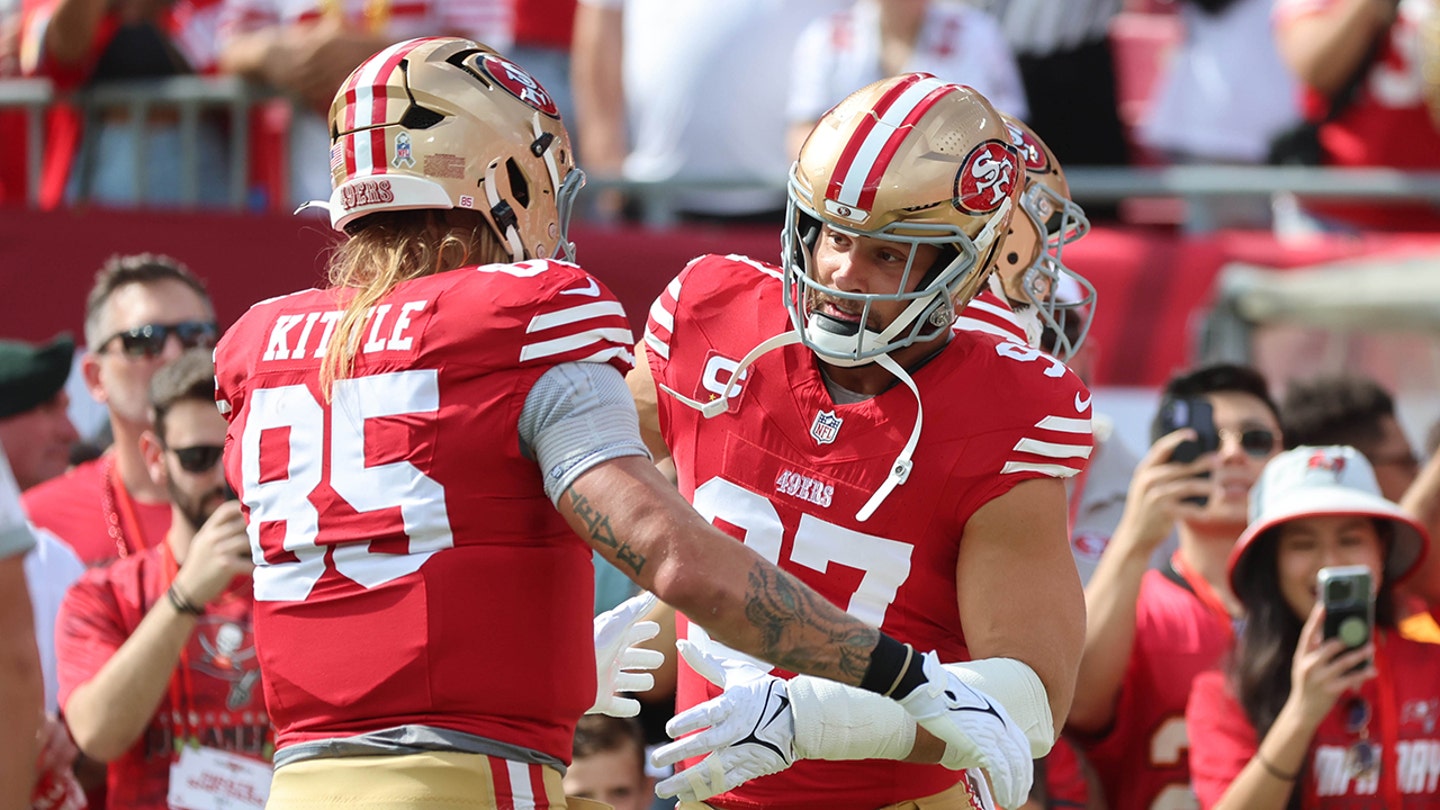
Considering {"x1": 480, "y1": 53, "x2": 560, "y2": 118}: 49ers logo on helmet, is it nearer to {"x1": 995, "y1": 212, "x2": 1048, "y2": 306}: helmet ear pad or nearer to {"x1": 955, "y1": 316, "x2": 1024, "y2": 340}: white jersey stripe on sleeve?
{"x1": 955, "y1": 316, "x2": 1024, "y2": 340}: white jersey stripe on sleeve

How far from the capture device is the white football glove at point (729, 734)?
2.95 metres

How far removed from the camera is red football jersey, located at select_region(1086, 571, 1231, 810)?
488cm

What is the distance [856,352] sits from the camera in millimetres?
3264

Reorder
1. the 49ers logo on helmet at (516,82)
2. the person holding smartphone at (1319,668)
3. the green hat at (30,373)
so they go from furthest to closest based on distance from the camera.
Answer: the green hat at (30,373), the person holding smartphone at (1319,668), the 49ers logo on helmet at (516,82)

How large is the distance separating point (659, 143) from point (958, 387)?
4.43 meters

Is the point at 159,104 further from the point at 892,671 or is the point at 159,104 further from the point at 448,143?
the point at 892,671

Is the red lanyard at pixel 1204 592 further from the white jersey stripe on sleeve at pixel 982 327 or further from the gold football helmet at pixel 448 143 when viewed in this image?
the gold football helmet at pixel 448 143

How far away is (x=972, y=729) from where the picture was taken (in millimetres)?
2895

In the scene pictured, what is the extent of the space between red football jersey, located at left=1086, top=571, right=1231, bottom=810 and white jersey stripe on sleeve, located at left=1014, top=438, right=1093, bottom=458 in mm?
1798

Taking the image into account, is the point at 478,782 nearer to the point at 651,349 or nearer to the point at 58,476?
the point at 651,349

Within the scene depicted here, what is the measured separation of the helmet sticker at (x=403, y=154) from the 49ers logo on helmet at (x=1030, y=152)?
4.24ft

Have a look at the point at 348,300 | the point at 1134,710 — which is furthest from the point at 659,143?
the point at 348,300

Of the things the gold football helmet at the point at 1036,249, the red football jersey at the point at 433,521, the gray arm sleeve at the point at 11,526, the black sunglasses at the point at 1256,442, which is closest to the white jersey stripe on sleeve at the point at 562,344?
the red football jersey at the point at 433,521

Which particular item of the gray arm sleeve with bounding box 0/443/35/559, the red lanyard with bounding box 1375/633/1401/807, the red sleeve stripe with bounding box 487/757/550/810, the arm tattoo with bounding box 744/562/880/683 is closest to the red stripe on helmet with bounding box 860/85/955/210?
the arm tattoo with bounding box 744/562/880/683
